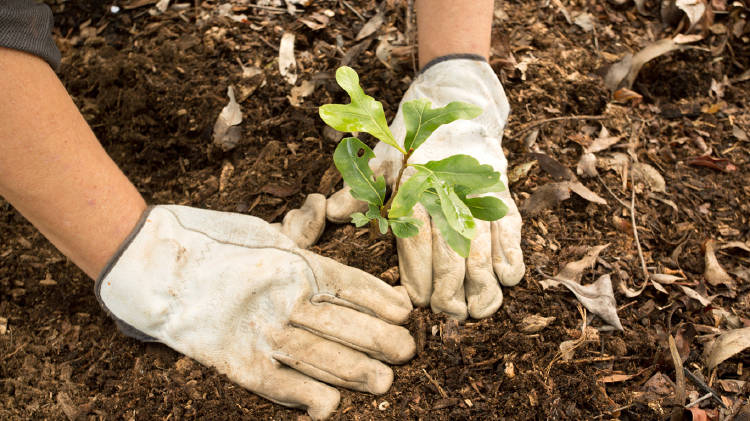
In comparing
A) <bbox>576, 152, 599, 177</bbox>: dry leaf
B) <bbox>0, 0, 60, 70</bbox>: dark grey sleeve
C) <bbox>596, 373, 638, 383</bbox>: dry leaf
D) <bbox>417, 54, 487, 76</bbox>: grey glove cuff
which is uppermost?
<bbox>0, 0, 60, 70</bbox>: dark grey sleeve

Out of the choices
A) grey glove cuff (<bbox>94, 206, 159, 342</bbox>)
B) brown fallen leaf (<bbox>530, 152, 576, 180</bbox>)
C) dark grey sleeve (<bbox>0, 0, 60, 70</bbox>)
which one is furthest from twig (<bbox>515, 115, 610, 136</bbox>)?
dark grey sleeve (<bbox>0, 0, 60, 70</bbox>)

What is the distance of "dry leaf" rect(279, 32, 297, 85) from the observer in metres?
2.84

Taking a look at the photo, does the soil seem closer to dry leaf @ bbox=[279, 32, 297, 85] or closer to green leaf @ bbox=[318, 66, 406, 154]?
dry leaf @ bbox=[279, 32, 297, 85]

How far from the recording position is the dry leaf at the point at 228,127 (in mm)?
2662

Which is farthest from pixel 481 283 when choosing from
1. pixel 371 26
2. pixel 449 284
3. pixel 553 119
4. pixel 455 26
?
pixel 371 26

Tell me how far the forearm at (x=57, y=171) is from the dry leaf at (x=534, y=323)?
1.61 m

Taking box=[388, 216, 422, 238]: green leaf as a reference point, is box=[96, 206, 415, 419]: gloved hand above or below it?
below

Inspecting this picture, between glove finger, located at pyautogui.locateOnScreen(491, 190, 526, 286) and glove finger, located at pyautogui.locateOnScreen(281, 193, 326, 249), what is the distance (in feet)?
2.48

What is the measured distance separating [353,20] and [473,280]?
6.09 feet

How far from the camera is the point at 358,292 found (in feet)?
6.82

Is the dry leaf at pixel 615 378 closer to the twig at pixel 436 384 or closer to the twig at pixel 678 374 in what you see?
the twig at pixel 678 374

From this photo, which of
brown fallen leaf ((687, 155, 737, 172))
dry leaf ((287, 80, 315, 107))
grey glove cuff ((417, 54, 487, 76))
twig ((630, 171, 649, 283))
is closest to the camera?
twig ((630, 171, 649, 283))

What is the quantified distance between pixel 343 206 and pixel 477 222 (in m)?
0.59

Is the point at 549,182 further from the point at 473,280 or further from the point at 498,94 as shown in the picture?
the point at 473,280
